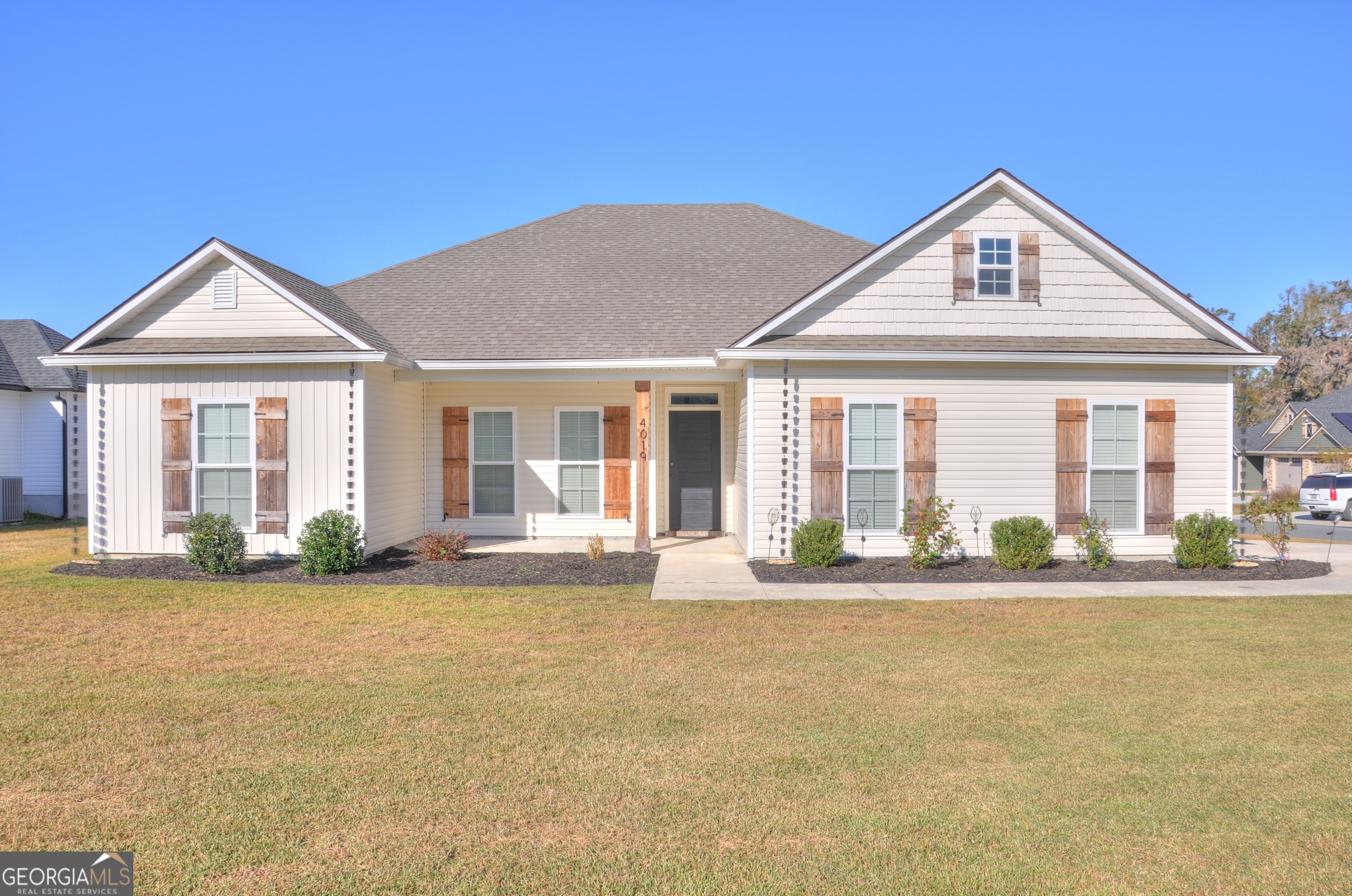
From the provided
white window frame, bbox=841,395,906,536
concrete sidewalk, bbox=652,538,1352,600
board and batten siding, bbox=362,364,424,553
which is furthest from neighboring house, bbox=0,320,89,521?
white window frame, bbox=841,395,906,536

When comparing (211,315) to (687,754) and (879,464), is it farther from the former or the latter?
(687,754)

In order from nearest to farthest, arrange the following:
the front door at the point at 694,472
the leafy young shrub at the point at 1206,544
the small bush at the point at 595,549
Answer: the leafy young shrub at the point at 1206,544 → the small bush at the point at 595,549 → the front door at the point at 694,472

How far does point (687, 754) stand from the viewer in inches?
A: 179

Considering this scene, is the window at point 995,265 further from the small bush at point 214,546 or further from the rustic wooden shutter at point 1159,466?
the small bush at point 214,546

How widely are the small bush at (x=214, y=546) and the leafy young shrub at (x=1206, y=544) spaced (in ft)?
42.2

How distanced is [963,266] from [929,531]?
Result: 156 inches

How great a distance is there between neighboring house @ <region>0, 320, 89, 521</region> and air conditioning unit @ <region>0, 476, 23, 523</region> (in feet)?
0.45

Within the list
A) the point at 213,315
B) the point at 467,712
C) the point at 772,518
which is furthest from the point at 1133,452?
the point at 213,315

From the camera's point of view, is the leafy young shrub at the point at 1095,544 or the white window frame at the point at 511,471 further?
the white window frame at the point at 511,471

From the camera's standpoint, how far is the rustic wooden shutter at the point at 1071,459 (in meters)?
11.8

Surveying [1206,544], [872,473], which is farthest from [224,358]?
[1206,544]

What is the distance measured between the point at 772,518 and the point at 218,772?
8.29 meters

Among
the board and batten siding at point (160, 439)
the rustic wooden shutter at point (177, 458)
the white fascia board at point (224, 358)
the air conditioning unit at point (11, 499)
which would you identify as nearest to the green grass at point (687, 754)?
the board and batten siding at point (160, 439)

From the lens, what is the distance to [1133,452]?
38.9 feet
